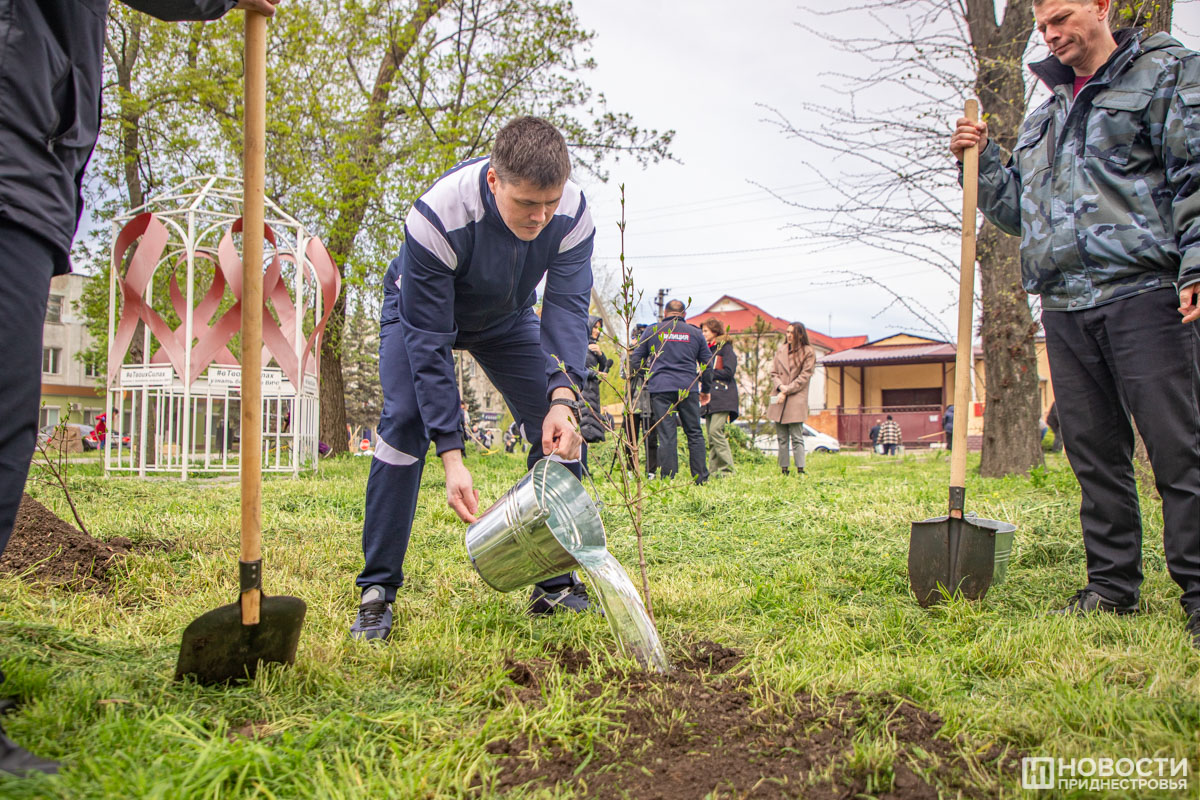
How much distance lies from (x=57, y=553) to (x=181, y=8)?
7.48ft

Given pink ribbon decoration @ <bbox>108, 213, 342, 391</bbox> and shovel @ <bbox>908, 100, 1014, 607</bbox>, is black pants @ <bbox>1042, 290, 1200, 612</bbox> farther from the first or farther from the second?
pink ribbon decoration @ <bbox>108, 213, 342, 391</bbox>

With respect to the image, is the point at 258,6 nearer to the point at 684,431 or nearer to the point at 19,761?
the point at 19,761

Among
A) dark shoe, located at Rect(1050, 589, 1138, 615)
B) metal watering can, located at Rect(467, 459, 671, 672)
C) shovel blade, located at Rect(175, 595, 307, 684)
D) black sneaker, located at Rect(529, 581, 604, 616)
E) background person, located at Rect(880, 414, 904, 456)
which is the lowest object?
background person, located at Rect(880, 414, 904, 456)

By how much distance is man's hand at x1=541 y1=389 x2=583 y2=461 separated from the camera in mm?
2555

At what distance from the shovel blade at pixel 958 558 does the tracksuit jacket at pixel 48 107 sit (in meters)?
2.72

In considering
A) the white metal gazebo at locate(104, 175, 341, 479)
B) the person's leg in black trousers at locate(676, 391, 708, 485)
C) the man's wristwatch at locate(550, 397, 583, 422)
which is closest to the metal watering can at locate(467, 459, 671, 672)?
the man's wristwatch at locate(550, 397, 583, 422)

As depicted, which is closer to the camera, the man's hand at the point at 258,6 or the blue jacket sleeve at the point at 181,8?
the blue jacket sleeve at the point at 181,8

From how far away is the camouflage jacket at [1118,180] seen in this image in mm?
2438

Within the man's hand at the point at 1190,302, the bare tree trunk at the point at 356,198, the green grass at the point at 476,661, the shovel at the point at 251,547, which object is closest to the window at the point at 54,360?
the bare tree trunk at the point at 356,198

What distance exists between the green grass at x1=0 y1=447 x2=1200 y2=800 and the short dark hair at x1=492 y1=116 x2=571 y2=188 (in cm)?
93

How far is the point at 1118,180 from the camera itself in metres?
2.57

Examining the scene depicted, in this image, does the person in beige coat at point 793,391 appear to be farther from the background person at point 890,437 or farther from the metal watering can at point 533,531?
the background person at point 890,437

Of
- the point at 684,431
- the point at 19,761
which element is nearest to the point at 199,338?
the point at 684,431

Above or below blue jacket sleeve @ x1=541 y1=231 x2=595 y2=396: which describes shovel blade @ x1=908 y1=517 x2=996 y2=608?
below
